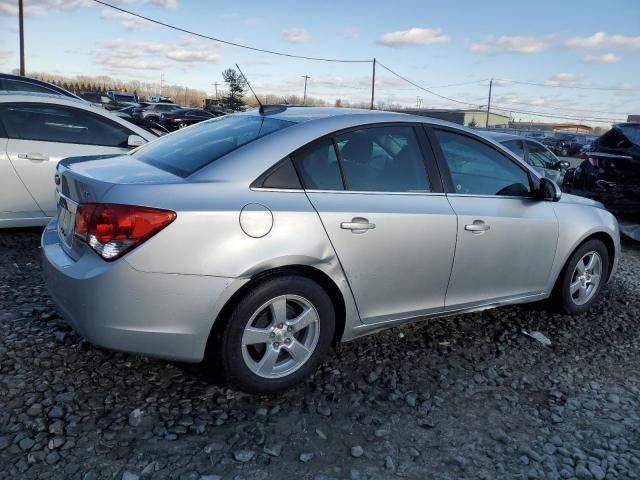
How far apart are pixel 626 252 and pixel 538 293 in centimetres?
363

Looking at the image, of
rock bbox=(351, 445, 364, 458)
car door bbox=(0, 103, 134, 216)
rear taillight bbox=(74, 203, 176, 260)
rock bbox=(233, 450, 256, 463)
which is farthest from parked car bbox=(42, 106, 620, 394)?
car door bbox=(0, 103, 134, 216)

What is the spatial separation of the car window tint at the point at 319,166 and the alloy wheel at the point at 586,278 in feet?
7.82

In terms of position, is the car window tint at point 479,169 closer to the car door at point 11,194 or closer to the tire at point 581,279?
the tire at point 581,279

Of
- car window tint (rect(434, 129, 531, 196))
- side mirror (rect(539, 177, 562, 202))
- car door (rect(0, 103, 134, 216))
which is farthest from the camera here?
car door (rect(0, 103, 134, 216))

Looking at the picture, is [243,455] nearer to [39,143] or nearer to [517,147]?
[39,143]

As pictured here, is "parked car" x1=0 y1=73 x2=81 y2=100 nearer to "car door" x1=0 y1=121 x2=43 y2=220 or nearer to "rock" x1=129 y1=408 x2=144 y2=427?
"car door" x1=0 y1=121 x2=43 y2=220

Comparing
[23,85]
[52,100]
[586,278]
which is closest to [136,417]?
[586,278]

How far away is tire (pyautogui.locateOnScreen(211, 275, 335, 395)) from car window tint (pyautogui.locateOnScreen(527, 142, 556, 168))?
7.68 m

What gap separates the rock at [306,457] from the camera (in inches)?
96.9

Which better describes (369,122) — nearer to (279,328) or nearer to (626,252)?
(279,328)

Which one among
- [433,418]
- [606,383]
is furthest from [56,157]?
[606,383]

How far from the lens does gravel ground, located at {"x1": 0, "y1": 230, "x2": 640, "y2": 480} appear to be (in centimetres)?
242

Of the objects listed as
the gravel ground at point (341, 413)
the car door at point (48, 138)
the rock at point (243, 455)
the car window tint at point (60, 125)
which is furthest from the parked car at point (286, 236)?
the car window tint at point (60, 125)

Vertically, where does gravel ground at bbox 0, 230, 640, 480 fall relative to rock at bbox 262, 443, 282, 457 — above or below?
above
